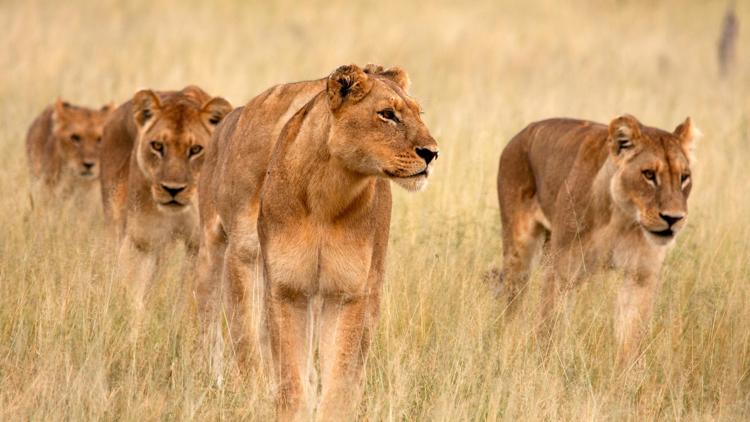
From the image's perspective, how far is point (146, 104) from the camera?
24.8 feet

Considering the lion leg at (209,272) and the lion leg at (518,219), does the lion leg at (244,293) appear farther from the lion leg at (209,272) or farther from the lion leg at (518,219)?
the lion leg at (518,219)

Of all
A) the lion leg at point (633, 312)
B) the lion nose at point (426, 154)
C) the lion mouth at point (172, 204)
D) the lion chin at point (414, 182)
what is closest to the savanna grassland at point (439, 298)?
the lion leg at point (633, 312)

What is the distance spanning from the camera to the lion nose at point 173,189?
23.6ft

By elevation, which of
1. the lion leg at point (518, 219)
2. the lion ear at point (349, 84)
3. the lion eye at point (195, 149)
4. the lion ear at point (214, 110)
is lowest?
the lion leg at point (518, 219)

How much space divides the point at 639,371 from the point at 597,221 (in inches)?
54.8

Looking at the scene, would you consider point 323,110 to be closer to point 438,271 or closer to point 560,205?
point 438,271

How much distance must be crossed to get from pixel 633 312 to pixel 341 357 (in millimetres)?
2196

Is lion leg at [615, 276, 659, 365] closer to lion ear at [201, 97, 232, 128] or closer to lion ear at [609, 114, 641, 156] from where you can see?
lion ear at [609, 114, 641, 156]

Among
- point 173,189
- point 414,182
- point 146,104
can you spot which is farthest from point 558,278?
point 146,104

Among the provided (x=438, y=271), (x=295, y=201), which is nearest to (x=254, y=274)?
(x=295, y=201)

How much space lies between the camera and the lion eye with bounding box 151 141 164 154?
743cm

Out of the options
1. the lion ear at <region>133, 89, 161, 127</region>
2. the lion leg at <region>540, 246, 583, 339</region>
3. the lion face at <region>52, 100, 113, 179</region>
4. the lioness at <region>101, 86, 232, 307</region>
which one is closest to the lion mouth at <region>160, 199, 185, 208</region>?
the lioness at <region>101, 86, 232, 307</region>

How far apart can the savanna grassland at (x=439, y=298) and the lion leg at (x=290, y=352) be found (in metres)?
0.10

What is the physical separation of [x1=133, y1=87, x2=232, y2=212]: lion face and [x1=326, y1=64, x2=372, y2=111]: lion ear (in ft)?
8.77
